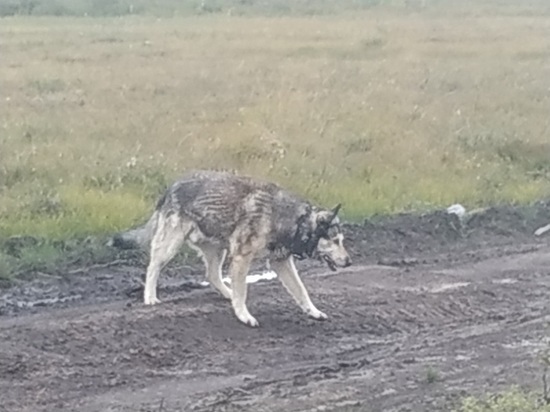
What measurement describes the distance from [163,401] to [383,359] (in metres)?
1.57

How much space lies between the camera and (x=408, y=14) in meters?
35.8

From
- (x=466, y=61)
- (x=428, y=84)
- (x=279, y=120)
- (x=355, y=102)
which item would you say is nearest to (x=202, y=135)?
(x=279, y=120)

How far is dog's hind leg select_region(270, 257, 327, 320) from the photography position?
8.87 m

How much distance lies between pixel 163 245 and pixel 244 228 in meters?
0.59

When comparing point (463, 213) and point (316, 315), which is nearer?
point (316, 315)

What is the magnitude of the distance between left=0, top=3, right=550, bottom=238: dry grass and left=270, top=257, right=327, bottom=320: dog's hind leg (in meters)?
2.43

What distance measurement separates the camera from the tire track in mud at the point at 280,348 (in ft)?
23.0

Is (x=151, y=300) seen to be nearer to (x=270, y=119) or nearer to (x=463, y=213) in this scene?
(x=463, y=213)

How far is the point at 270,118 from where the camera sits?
1645 centimetres

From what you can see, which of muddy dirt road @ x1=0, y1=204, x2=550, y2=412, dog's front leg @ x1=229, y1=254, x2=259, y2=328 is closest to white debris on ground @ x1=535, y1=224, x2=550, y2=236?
muddy dirt road @ x1=0, y1=204, x2=550, y2=412

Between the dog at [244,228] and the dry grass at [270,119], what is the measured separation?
6.64 feet

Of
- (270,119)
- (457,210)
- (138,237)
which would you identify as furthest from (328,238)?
(270,119)

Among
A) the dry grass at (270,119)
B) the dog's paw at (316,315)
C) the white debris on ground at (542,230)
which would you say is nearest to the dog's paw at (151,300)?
the dog's paw at (316,315)

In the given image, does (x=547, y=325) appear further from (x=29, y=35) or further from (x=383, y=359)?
(x=29, y=35)
